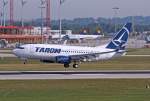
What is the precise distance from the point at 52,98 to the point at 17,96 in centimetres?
290

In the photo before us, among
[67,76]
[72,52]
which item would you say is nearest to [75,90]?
[67,76]

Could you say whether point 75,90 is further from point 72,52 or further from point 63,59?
point 72,52

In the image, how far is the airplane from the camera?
7944 centimetres

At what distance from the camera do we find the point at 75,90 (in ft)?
145

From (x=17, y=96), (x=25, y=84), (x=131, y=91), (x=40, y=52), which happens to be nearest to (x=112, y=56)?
(x=40, y=52)

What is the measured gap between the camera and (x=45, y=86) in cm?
4872

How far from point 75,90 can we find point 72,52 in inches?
1443

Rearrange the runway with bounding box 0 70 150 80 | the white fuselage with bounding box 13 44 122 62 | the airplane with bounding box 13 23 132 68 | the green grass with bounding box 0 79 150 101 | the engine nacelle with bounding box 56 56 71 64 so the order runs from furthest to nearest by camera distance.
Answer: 1. the white fuselage with bounding box 13 44 122 62
2. the airplane with bounding box 13 23 132 68
3. the engine nacelle with bounding box 56 56 71 64
4. the runway with bounding box 0 70 150 80
5. the green grass with bounding box 0 79 150 101

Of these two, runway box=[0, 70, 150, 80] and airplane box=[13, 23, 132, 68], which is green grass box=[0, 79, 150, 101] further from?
airplane box=[13, 23, 132, 68]

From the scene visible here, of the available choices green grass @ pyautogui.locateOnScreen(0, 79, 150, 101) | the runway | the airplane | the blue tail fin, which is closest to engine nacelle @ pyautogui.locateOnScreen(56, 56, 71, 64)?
the airplane

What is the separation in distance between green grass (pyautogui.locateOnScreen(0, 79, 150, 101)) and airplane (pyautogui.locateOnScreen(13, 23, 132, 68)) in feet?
84.4

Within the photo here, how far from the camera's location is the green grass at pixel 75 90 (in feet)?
124

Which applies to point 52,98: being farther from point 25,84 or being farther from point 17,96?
point 25,84

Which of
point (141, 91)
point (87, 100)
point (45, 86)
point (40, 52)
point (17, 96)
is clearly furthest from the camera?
point (40, 52)
